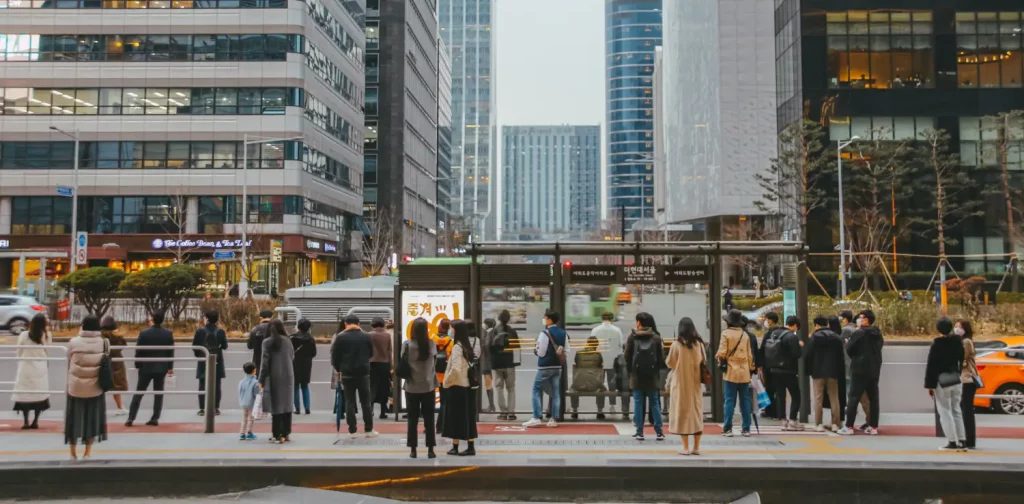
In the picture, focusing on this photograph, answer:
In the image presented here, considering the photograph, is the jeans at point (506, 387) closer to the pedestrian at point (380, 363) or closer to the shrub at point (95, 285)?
the pedestrian at point (380, 363)

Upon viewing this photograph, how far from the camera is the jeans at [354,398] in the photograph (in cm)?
1082

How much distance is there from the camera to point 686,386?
32.4 feet

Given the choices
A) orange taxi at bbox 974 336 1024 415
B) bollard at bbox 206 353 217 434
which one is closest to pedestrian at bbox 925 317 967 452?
orange taxi at bbox 974 336 1024 415

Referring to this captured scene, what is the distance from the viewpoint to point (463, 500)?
29.0ft

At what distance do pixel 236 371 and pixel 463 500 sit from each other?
13086 millimetres

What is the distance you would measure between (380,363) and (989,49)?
5621cm

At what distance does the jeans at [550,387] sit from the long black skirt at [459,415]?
2.18 m

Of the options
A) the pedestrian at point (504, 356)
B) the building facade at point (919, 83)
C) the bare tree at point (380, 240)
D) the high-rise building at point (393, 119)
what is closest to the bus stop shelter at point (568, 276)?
the pedestrian at point (504, 356)

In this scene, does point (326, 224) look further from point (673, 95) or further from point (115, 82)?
point (673, 95)

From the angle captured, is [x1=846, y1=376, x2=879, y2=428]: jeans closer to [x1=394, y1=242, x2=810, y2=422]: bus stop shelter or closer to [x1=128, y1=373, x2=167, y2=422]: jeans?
[x1=394, y1=242, x2=810, y2=422]: bus stop shelter

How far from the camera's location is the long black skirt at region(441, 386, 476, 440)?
31.6ft

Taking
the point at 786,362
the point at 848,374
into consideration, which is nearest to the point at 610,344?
the point at 786,362

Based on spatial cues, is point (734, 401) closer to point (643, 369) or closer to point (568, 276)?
point (643, 369)

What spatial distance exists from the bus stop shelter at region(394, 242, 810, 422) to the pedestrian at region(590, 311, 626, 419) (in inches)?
26.6
